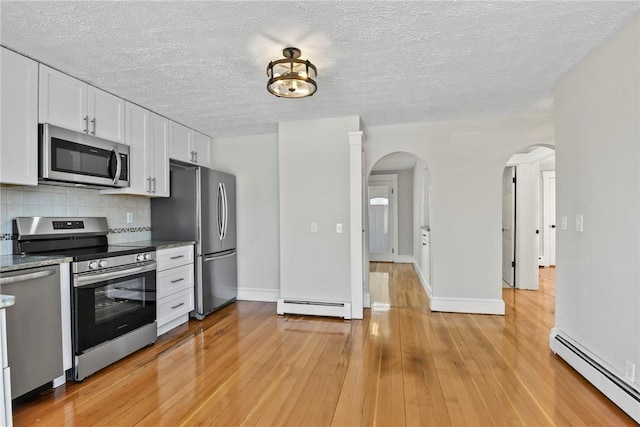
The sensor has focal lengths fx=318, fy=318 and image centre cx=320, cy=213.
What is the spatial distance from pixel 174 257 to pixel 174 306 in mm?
513

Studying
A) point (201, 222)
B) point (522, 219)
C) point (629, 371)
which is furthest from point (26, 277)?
point (522, 219)

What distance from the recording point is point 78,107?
2.62m

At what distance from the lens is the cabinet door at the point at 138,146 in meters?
3.14

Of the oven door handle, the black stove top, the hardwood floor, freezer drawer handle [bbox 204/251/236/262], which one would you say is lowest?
the hardwood floor

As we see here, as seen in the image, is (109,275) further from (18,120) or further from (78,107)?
(78,107)

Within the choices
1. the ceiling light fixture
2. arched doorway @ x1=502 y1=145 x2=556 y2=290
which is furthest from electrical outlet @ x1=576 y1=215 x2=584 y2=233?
arched doorway @ x1=502 y1=145 x2=556 y2=290

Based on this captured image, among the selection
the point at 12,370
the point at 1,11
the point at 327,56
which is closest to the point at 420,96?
the point at 327,56

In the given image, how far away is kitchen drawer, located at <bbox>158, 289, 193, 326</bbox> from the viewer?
3.16m

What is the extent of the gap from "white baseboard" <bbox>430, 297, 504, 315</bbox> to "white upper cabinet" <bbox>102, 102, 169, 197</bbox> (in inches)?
137

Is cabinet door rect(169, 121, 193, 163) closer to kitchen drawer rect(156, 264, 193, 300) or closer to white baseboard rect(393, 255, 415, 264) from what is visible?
kitchen drawer rect(156, 264, 193, 300)

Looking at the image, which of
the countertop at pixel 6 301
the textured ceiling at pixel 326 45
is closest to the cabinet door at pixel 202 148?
the textured ceiling at pixel 326 45

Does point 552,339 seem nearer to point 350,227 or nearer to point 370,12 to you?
point 350,227

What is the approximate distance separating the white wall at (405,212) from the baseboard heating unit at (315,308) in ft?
15.2

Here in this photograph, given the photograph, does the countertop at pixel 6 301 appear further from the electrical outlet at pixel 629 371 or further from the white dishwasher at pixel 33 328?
the electrical outlet at pixel 629 371
